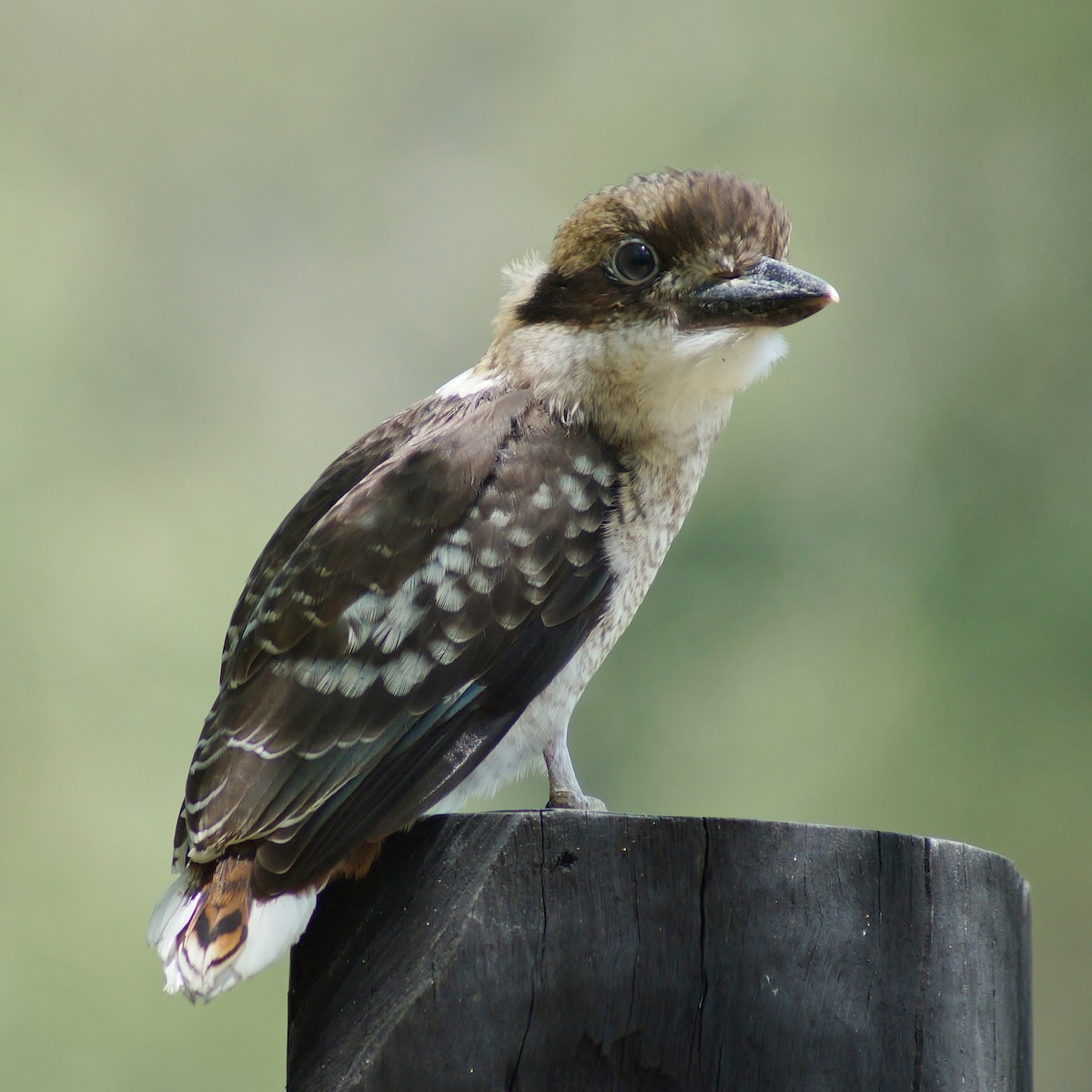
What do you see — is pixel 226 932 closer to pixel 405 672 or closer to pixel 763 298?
pixel 405 672

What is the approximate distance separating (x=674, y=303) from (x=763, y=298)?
0.56 feet

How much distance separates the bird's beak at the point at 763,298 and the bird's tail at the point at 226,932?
1249 mm

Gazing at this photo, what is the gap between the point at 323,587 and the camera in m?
2.36

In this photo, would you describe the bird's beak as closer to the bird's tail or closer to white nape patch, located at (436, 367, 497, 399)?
white nape patch, located at (436, 367, 497, 399)

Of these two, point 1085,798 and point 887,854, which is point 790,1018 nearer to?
point 887,854

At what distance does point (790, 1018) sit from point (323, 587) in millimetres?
1047

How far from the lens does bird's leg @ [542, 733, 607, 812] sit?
2.59 metres

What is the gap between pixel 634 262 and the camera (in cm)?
271

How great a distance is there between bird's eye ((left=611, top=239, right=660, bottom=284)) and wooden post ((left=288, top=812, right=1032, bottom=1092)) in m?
1.27

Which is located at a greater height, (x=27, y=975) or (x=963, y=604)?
(x=963, y=604)

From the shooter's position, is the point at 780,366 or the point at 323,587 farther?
the point at 780,366

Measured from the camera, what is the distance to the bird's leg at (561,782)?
2.59 meters

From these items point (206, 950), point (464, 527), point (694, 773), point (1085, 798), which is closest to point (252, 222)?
point (694, 773)

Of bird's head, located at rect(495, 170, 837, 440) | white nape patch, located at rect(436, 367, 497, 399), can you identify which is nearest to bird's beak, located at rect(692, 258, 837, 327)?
bird's head, located at rect(495, 170, 837, 440)
